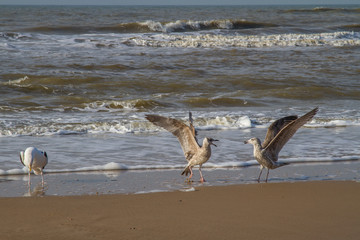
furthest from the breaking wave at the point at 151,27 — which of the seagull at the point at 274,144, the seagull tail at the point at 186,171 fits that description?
the seagull at the point at 274,144

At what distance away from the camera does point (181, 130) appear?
672 cm

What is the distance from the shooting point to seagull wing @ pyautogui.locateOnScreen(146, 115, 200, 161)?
21.7 feet

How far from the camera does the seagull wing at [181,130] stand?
6613 millimetres

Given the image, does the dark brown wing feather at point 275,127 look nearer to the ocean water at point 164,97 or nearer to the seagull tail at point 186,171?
the ocean water at point 164,97

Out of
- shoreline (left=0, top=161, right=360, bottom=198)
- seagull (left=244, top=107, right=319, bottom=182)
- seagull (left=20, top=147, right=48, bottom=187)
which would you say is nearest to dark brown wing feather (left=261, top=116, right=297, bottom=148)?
seagull (left=244, top=107, right=319, bottom=182)

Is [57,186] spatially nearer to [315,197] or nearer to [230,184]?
[230,184]

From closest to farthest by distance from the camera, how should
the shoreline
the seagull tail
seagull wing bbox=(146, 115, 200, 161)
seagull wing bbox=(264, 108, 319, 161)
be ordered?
the shoreline, seagull wing bbox=(264, 108, 319, 161), the seagull tail, seagull wing bbox=(146, 115, 200, 161)

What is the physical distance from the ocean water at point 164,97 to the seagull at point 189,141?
441mm

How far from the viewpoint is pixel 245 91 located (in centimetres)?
1384

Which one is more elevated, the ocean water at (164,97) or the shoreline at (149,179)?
the shoreline at (149,179)

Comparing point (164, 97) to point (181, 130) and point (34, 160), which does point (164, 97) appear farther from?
point (34, 160)

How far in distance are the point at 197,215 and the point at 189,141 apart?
2.00m

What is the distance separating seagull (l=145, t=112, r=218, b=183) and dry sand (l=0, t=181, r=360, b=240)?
0.66 metres

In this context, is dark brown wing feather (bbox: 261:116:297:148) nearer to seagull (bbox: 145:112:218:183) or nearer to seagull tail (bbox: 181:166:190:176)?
seagull (bbox: 145:112:218:183)
